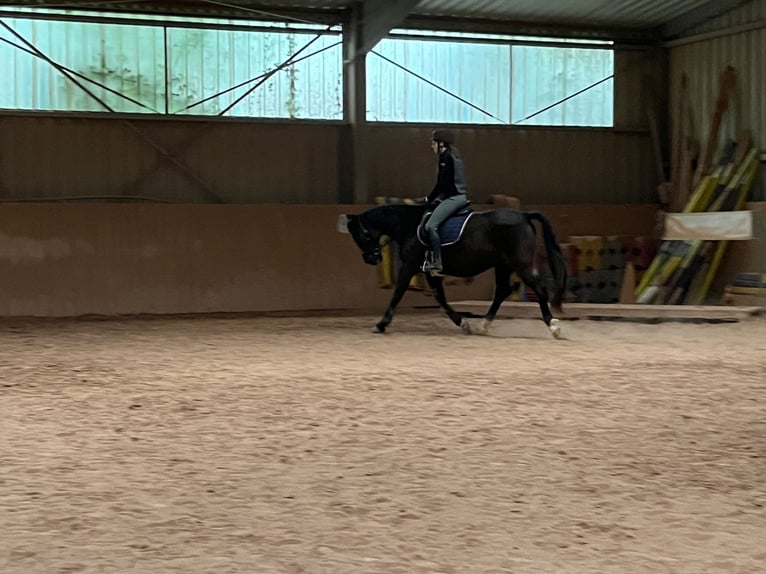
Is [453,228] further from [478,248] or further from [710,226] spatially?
[710,226]

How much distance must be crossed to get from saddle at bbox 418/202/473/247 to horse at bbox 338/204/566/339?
2 cm

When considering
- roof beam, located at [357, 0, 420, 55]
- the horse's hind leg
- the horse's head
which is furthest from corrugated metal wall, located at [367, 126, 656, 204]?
the horse's hind leg

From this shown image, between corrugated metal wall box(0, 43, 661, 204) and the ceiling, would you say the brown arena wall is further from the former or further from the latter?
the ceiling

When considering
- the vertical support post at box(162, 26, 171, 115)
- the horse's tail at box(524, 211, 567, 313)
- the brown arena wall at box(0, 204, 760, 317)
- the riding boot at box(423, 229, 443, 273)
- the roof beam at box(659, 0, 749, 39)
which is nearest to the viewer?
the horse's tail at box(524, 211, 567, 313)

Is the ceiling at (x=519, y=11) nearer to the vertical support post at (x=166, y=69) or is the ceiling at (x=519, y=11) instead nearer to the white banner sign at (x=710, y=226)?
the vertical support post at (x=166, y=69)

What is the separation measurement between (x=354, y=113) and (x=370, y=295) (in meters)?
2.96

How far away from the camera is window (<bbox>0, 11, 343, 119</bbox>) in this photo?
1399 centimetres

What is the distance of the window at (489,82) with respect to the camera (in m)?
15.8

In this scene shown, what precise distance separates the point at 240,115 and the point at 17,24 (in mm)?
3497

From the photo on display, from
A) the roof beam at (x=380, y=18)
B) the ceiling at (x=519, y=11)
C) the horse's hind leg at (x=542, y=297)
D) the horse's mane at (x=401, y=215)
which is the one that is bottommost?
the horse's hind leg at (x=542, y=297)

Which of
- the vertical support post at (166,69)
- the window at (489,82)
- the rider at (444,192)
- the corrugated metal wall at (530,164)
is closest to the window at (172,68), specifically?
the vertical support post at (166,69)

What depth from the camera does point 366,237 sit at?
1088 centimetres

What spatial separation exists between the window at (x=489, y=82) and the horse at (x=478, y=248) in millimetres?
5310

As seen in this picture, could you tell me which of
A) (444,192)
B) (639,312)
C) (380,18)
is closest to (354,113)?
(380,18)
